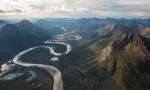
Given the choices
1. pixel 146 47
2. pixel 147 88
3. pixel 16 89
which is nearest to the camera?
pixel 147 88

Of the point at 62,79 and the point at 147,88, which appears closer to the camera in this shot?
the point at 147,88

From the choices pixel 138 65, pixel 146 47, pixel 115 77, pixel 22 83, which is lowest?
pixel 22 83

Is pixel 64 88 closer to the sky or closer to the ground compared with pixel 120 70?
closer to the ground

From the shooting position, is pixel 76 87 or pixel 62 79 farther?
pixel 62 79

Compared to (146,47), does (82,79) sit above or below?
below

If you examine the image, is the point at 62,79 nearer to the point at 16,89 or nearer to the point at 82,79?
the point at 82,79

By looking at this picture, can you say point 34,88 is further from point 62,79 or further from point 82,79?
point 82,79

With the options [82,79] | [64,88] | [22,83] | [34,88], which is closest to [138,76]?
[82,79]

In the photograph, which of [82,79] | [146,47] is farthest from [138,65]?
[82,79]

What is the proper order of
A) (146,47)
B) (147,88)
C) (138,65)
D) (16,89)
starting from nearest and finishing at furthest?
(147,88)
(16,89)
(138,65)
(146,47)
